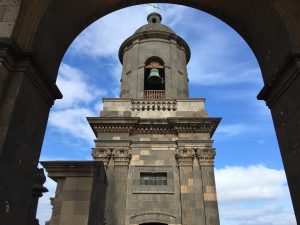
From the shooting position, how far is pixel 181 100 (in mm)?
15078

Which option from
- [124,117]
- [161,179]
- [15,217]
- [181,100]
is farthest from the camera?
[181,100]

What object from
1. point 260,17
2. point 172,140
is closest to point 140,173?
point 172,140

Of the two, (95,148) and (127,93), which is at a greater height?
(127,93)

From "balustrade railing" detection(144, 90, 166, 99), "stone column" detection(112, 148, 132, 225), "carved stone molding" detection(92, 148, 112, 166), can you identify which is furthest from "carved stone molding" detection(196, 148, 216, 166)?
"carved stone molding" detection(92, 148, 112, 166)

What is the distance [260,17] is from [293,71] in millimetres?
1531

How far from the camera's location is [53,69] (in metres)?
5.60

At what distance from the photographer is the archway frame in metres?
4.04

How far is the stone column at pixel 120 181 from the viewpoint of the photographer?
473 inches

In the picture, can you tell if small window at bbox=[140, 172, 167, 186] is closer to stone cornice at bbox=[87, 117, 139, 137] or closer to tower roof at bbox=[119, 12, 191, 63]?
stone cornice at bbox=[87, 117, 139, 137]

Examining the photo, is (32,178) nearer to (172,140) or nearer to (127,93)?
(172,140)

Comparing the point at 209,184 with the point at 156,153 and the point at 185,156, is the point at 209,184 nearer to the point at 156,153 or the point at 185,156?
the point at 185,156

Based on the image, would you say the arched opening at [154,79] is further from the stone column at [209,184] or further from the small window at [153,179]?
the small window at [153,179]

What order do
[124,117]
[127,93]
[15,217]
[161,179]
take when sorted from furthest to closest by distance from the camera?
1. [127,93]
2. [124,117]
3. [161,179]
4. [15,217]

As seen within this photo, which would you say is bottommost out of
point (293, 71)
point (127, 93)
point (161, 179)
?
point (293, 71)
